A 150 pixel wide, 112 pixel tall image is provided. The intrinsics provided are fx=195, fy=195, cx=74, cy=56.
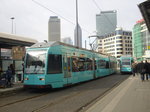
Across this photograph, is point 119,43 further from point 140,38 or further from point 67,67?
point 67,67

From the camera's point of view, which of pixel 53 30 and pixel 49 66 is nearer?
pixel 49 66

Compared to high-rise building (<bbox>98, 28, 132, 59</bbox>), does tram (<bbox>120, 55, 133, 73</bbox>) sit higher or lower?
lower

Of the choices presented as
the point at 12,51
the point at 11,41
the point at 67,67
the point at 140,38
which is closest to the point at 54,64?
the point at 67,67

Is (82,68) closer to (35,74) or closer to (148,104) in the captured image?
(35,74)

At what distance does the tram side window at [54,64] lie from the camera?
11883mm

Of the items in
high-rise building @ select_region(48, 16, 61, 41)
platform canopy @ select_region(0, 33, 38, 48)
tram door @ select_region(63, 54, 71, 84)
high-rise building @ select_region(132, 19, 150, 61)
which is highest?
high-rise building @ select_region(132, 19, 150, 61)

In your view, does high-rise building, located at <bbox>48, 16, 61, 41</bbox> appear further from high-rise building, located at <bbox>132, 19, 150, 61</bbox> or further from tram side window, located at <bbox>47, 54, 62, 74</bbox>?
high-rise building, located at <bbox>132, 19, 150, 61</bbox>

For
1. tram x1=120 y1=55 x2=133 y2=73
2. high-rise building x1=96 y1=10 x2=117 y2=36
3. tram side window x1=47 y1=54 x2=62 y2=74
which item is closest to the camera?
tram side window x1=47 y1=54 x2=62 y2=74

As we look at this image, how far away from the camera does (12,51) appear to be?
16.5 m

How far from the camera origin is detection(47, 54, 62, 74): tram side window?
11.9 m

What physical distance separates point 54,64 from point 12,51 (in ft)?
19.4

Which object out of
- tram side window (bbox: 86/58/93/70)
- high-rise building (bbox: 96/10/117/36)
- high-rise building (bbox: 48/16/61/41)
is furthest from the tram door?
high-rise building (bbox: 48/16/61/41)

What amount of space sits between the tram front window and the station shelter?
3.37m

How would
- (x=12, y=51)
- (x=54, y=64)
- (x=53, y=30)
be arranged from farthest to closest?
(x=53, y=30), (x=12, y=51), (x=54, y=64)
